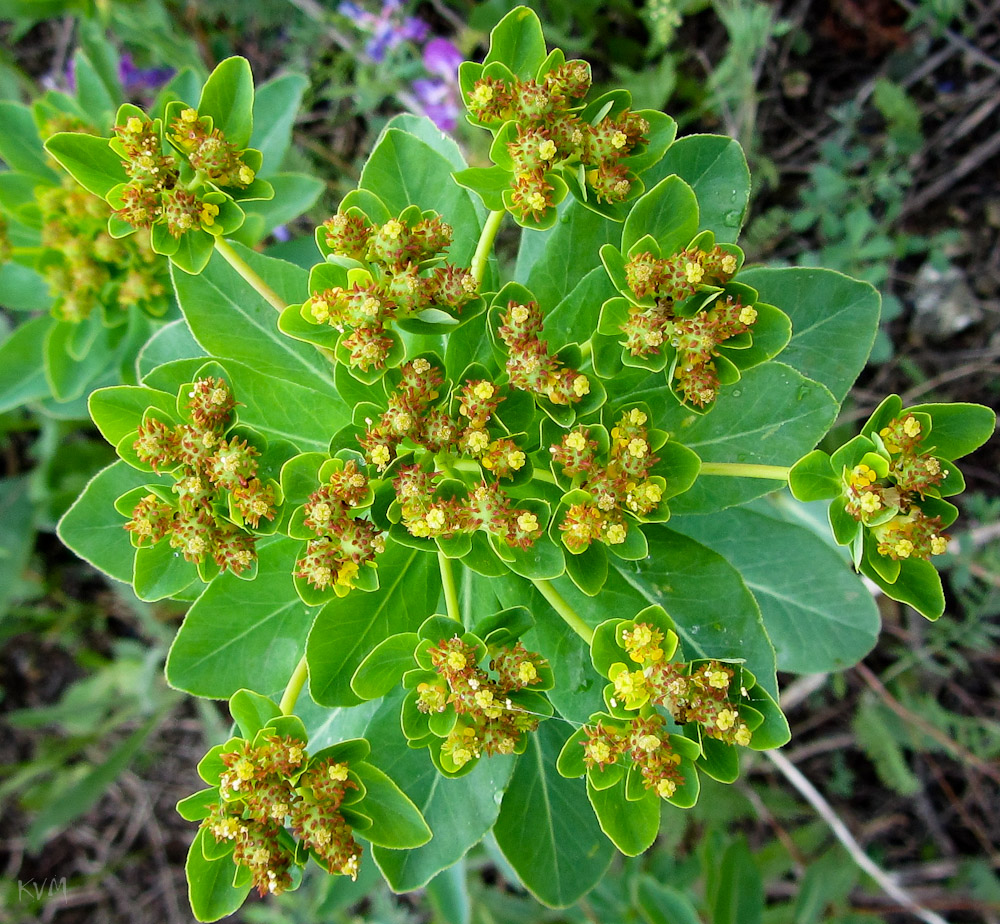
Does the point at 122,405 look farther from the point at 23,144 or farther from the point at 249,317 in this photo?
the point at 23,144

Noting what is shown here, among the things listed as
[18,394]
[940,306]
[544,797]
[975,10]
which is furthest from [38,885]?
[975,10]

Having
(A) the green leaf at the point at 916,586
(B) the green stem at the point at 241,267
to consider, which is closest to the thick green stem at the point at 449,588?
(B) the green stem at the point at 241,267

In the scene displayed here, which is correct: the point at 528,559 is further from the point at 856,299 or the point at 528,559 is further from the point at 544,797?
the point at 856,299

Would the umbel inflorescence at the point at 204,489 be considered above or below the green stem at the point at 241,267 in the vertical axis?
below

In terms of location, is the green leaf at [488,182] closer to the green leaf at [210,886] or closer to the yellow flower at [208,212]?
the yellow flower at [208,212]

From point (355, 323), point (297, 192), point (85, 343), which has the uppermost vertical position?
point (355, 323)

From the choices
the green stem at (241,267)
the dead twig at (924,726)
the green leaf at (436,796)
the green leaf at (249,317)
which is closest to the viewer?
the green stem at (241,267)
